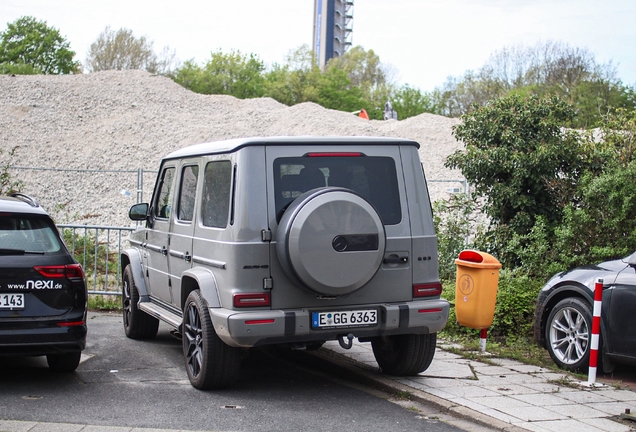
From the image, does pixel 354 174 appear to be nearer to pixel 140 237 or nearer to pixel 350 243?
pixel 350 243

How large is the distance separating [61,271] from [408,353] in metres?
3.14

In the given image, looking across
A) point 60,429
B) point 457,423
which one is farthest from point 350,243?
point 60,429

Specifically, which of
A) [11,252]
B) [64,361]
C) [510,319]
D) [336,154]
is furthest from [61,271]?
[510,319]

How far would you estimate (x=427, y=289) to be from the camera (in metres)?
6.66

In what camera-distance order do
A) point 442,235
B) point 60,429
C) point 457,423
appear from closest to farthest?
point 60,429, point 457,423, point 442,235

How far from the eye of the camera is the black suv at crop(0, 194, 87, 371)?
625cm

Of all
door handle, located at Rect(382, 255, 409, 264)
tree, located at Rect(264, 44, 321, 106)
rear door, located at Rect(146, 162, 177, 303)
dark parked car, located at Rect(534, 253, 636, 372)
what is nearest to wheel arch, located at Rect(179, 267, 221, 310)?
rear door, located at Rect(146, 162, 177, 303)

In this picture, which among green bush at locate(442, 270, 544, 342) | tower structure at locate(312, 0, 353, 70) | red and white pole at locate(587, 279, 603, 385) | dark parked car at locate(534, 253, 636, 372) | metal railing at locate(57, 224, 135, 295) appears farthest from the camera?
tower structure at locate(312, 0, 353, 70)

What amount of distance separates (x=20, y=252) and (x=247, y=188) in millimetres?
2051

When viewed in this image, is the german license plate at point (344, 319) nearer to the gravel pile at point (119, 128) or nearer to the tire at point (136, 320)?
the tire at point (136, 320)

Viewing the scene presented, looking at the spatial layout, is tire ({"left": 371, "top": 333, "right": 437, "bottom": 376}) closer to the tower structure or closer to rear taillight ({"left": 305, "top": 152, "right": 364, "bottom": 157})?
rear taillight ({"left": 305, "top": 152, "right": 364, "bottom": 157})

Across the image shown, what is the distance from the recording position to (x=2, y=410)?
18.9 ft

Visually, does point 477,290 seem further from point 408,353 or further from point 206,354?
point 206,354

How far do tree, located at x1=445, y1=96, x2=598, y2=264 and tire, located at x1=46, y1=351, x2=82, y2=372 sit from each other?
661 cm
